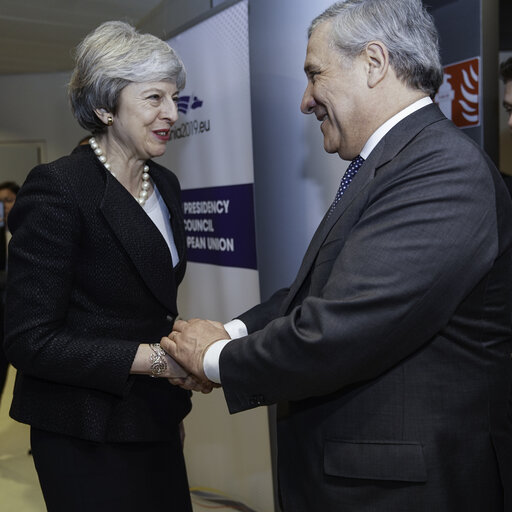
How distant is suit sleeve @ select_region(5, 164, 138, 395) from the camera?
1396 mm

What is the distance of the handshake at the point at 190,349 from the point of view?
1.40 m

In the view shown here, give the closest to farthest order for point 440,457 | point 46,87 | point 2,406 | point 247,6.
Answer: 1. point 440,457
2. point 247,6
3. point 2,406
4. point 46,87

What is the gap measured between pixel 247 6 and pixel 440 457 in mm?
1918

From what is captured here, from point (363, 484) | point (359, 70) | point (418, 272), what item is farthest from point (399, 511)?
point (359, 70)

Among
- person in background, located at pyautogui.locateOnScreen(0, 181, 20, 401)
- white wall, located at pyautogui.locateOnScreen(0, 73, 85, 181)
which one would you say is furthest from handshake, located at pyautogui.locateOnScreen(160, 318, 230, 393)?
white wall, located at pyautogui.locateOnScreen(0, 73, 85, 181)

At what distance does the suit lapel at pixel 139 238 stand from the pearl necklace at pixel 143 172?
0.34 ft

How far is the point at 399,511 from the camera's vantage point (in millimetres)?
1183

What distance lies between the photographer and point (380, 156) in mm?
1229

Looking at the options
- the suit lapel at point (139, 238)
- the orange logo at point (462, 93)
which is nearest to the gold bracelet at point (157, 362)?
the suit lapel at point (139, 238)

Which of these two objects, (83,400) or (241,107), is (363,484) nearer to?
(83,400)

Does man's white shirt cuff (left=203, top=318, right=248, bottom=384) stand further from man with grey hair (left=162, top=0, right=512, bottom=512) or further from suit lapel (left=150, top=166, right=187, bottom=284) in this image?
suit lapel (left=150, top=166, right=187, bottom=284)

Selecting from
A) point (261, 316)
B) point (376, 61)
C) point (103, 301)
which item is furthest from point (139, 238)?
point (376, 61)

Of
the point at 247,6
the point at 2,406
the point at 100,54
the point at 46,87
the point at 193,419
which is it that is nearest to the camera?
the point at 100,54

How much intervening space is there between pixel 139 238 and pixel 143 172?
13.6 inches
